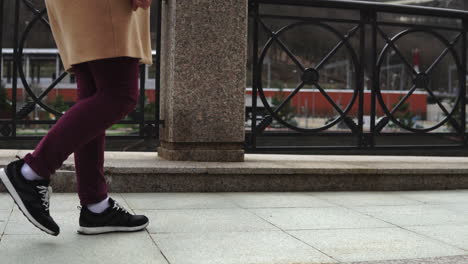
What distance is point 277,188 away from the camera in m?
3.96

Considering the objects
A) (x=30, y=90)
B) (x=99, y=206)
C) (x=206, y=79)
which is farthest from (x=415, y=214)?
(x=30, y=90)

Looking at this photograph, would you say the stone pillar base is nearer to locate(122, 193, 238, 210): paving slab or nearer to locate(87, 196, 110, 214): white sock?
locate(122, 193, 238, 210): paving slab

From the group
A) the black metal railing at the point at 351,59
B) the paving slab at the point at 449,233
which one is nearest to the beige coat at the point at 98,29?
the paving slab at the point at 449,233

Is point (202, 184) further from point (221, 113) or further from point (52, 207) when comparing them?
point (52, 207)

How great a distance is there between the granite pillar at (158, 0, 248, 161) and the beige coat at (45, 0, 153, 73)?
1.71 m

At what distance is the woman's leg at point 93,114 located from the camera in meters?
2.18

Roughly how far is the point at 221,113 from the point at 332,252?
6.65 feet

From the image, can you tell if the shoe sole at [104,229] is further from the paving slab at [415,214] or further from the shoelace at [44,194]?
the paving slab at [415,214]

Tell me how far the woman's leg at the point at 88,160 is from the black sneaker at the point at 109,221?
0.06 meters

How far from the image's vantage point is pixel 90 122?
87.4 inches

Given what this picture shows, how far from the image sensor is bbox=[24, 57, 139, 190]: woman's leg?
218 cm

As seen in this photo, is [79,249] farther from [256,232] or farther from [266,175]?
[266,175]

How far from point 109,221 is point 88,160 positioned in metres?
0.29

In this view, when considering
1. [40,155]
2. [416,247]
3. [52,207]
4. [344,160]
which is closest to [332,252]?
[416,247]
